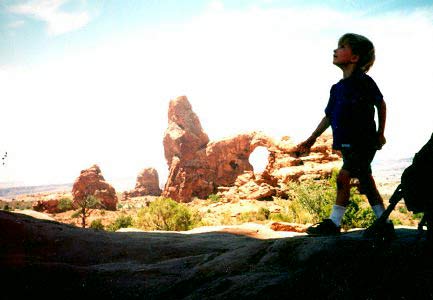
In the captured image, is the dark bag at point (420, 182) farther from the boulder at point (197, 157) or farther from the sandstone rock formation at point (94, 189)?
the sandstone rock formation at point (94, 189)

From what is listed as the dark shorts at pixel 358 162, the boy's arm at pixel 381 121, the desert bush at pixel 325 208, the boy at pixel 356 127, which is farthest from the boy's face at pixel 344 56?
the desert bush at pixel 325 208

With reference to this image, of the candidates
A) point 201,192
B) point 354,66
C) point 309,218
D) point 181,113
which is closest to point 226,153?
point 201,192

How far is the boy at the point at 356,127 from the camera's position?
10.0ft

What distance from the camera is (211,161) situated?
4753 cm

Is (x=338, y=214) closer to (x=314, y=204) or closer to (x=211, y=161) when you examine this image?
(x=314, y=204)

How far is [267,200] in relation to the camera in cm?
3014

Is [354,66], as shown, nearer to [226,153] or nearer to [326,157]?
[326,157]

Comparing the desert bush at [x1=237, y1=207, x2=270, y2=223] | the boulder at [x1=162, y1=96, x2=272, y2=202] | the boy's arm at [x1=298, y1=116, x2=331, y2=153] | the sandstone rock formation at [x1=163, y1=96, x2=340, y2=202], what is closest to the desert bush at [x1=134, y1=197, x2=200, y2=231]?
the desert bush at [x1=237, y1=207, x2=270, y2=223]

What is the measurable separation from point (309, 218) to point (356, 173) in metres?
14.1

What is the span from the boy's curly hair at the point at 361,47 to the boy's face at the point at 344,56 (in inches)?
1.3

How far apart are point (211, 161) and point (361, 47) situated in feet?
146

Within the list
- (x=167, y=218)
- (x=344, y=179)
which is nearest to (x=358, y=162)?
(x=344, y=179)

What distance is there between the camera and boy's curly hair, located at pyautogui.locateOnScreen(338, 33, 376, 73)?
329 cm

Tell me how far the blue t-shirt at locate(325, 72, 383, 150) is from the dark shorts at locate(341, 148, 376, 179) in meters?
0.05
